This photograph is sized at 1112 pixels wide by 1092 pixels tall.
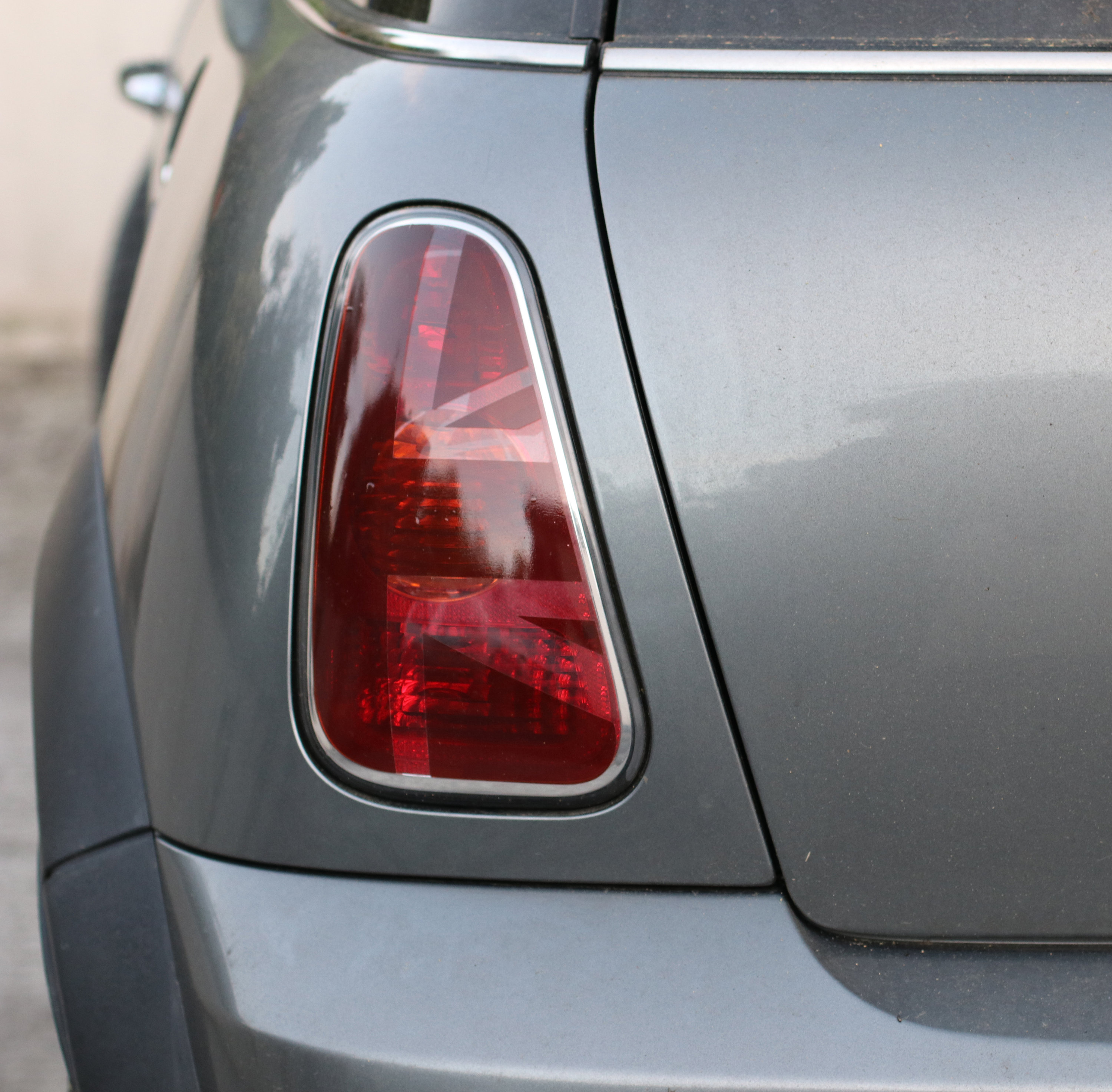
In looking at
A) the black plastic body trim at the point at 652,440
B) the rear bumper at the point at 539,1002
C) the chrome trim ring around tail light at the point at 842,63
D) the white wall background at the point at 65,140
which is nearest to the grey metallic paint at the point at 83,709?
the rear bumper at the point at 539,1002

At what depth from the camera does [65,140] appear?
5.16 meters

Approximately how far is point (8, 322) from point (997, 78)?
17.5 ft

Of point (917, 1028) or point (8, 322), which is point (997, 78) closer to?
point (917, 1028)

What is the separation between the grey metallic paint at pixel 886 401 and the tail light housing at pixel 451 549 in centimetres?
10

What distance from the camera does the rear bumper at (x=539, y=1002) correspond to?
34.5 inches

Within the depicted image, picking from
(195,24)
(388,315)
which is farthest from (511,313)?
(195,24)

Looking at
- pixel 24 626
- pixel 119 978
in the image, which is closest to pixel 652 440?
pixel 119 978

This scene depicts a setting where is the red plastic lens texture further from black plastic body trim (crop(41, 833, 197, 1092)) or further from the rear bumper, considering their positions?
black plastic body trim (crop(41, 833, 197, 1092))

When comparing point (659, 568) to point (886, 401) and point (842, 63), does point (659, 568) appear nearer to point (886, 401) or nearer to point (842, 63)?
point (886, 401)

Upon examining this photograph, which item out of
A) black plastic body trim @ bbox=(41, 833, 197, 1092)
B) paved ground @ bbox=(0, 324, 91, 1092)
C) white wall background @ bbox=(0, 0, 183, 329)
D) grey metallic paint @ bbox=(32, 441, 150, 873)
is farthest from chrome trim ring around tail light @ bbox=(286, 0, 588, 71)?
white wall background @ bbox=(0, 0, 183, 329)

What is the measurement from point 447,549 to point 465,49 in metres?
0.45

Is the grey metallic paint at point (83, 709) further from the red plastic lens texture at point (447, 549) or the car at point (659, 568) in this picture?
Result: the red plastic lens texture at point (447, 549)

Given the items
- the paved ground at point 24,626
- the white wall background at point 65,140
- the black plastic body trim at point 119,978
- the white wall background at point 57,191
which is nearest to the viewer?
the black plastic body trim at point 119,978

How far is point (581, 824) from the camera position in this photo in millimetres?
948
